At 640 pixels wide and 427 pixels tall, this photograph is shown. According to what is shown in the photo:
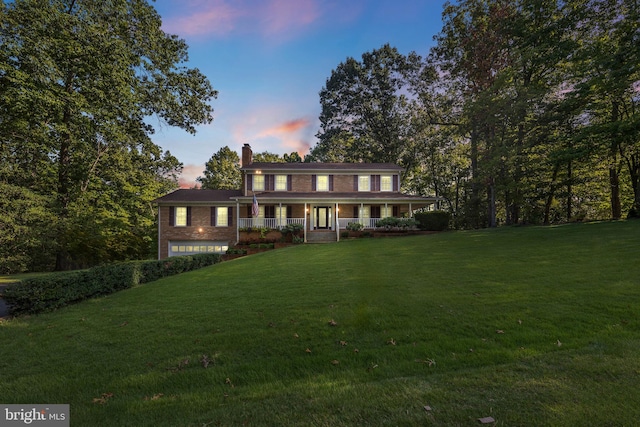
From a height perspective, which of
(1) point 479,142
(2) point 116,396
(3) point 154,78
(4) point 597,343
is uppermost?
(3) point 154,78

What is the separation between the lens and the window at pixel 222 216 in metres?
21.1

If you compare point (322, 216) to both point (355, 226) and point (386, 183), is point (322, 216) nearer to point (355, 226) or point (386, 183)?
point (355, 226)

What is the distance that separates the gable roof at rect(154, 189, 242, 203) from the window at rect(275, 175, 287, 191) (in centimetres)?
329

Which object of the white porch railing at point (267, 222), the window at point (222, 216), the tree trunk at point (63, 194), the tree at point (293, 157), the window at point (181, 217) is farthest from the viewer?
the tree at point (293, 157)

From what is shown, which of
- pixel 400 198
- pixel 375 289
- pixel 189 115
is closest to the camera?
pixel 375 289

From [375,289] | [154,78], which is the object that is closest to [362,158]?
[154,78]

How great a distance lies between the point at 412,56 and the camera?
30625mm

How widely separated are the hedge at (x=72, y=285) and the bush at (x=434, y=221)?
16.5 meters

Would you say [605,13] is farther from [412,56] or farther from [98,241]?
[98,241]

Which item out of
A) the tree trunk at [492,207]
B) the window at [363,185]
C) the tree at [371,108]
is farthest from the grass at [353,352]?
the tree at [371,108]

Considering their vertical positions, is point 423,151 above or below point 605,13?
below

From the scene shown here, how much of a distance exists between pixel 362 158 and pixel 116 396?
32.6 metres

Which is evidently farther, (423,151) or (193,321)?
(423,151)

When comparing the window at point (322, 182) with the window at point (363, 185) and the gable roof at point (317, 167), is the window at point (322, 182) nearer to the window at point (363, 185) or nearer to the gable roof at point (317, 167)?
the gable roof at point (317, 167)
